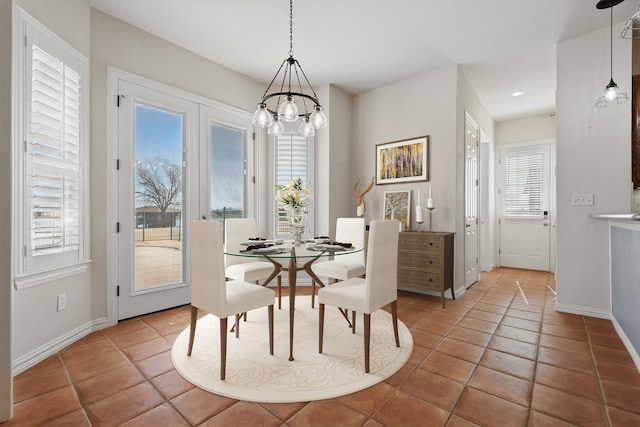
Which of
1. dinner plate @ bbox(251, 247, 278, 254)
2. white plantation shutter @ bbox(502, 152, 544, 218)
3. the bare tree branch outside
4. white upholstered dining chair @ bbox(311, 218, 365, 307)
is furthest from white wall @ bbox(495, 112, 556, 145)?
the bare tree branch outside

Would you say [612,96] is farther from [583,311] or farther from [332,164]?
[332,164]

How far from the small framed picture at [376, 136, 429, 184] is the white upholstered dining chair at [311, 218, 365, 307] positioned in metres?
1.26

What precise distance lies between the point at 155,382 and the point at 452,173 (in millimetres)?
3534

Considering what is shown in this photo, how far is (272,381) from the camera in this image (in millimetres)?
1844

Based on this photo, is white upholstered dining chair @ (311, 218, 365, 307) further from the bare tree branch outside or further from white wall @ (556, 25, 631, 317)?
white wall @ (556, 25, 631, 317)

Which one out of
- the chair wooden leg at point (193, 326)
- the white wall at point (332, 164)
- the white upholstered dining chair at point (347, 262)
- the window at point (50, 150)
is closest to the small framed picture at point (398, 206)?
the white wall at point (332, 164)

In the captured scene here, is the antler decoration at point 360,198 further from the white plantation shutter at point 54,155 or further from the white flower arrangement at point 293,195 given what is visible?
the white plantation shutter at point 54,155

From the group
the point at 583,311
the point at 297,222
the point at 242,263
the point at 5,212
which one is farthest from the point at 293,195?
the point at 583,311

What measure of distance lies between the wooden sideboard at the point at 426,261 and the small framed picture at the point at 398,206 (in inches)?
16.1

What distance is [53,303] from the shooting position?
2.27 meters

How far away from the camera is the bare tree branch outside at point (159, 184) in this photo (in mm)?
2973

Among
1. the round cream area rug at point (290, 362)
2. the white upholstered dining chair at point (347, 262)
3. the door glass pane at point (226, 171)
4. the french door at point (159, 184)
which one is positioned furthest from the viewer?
the door glass pane at point (226, 171)

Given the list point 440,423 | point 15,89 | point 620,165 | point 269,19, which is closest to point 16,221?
point 15,89

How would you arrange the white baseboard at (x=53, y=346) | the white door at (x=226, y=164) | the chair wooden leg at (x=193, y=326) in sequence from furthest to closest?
1. the white door at (x=226, y=164)
2. the chair wooden leg at (x=193, y=326)
3. the white baseboard at (x=53, y=346)
